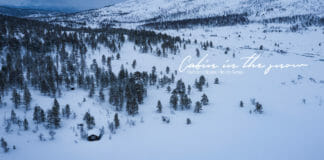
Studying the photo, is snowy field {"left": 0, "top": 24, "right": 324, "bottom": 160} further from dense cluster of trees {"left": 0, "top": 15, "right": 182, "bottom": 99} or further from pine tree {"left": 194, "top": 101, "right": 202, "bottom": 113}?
dense cluster of trees {"left": 0, "top": 15, "right": 182, "bottom": 99}

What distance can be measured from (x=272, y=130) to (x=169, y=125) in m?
8.47

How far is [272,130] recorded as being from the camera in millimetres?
16281

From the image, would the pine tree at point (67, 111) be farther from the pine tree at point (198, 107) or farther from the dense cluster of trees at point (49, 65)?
the pine tree at point (198, 107)

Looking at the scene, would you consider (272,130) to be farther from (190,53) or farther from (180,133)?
(190,53)

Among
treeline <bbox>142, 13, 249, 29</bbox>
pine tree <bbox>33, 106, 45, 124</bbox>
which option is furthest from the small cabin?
treeline <bbox>142, 13, 249, 29</bbox>

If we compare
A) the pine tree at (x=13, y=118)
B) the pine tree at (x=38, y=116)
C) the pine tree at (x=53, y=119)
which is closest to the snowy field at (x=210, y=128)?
the pine tree at (x=38, y=116)

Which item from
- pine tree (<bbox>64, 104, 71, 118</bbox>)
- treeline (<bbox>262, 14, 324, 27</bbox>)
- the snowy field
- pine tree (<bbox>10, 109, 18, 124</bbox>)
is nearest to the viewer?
the snowy field

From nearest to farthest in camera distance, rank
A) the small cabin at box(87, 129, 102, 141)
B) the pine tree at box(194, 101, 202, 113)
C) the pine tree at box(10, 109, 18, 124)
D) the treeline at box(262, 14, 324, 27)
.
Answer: the small cabin at box(87, 129, 102, 141) < the pine tree at box(10, 109, 18, 124) < the pine tree at box(194, 101, 202, 113) < the treeline at box(262, 14, 324, 27)

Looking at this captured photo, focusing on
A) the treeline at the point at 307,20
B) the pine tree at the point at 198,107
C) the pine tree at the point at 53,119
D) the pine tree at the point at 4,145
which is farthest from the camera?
the treeline at the point at 307,20

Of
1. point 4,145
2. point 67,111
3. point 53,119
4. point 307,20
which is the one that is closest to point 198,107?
point 67,111

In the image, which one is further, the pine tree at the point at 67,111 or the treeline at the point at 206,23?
the treeline at the point at 206,23

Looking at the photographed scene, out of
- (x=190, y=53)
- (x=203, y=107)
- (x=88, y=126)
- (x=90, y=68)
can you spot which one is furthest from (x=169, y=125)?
(x=190, y=53)

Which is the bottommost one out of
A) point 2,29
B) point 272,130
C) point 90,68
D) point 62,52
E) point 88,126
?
point 272,130

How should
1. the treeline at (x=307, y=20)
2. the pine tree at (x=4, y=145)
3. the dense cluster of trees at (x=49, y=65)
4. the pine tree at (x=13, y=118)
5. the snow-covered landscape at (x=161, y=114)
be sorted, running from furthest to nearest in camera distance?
the treeline at (x=307, y=20) < the dense cluster of trees at (x=49, y=65) < the pine tree at (x=13, y=118) < the snow-covered landscape at (x=161, y=114) < the pine tree at (x=4, y=145)
